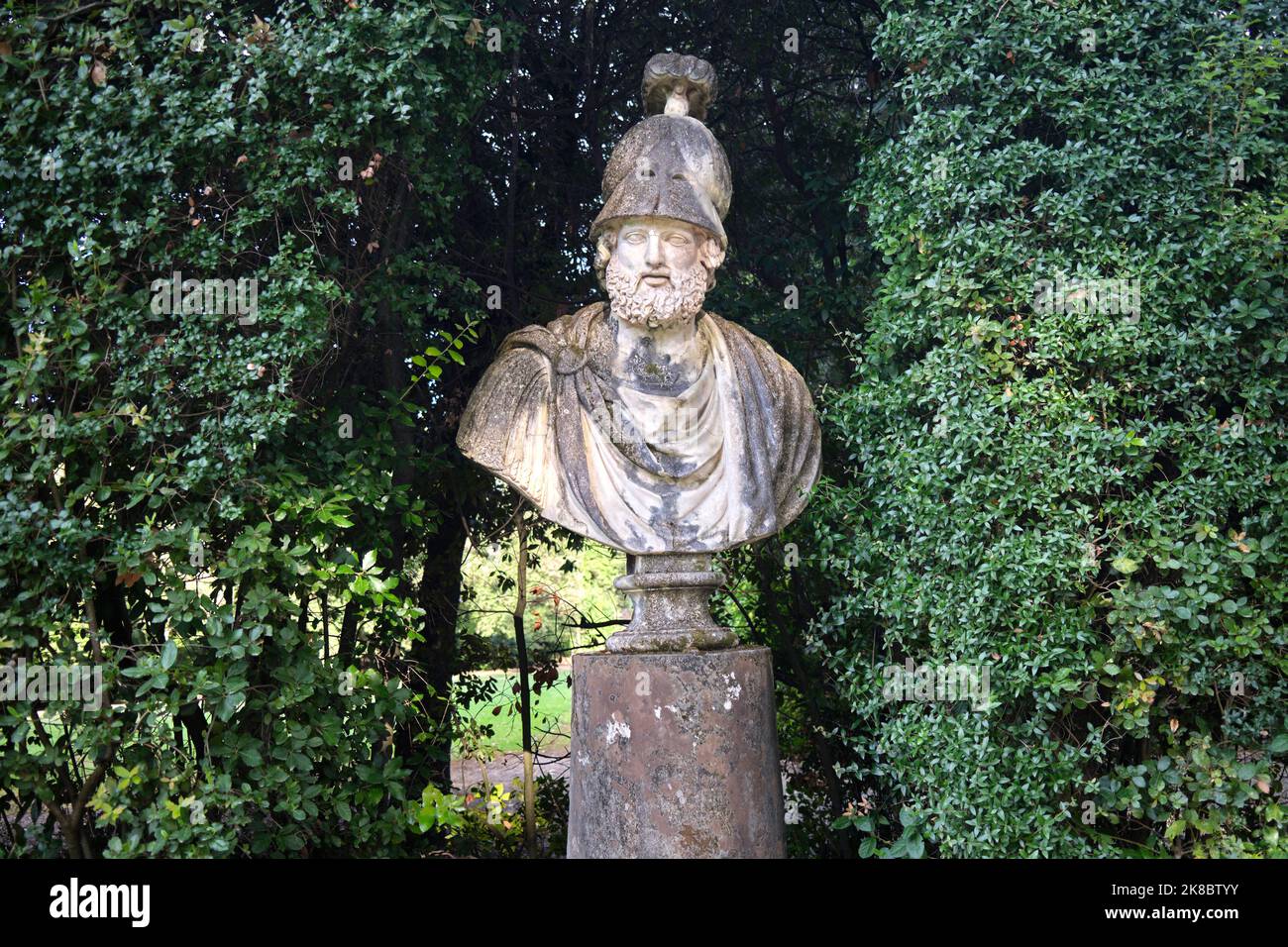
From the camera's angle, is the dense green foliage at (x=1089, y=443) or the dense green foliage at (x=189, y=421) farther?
the dense green foliage at (x=1089, y=443)

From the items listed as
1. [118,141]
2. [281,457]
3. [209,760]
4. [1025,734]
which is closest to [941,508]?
[1025,734]

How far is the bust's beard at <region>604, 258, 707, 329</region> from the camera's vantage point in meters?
4.80

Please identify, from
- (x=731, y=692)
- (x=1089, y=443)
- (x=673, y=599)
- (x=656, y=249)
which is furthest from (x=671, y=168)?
(x=731, y=692)

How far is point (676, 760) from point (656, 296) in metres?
1.75

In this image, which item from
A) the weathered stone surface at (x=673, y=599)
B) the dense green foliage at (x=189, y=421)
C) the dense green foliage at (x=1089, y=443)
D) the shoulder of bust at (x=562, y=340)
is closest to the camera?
the dense green foliage at (x=189, y=421)

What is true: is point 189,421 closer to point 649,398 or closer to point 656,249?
point 649,398

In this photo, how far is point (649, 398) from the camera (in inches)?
193

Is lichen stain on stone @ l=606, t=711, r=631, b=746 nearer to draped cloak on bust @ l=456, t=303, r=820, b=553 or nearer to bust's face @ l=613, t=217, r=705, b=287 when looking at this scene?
draped cloak on bust @ l=456, t=303, r=820, b=553

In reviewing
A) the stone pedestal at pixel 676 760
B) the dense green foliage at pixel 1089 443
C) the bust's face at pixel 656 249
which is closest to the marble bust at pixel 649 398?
the bust's face at pixel 656 249

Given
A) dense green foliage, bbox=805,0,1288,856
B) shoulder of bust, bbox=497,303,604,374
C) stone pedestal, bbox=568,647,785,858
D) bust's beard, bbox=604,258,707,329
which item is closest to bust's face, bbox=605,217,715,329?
bust's beard, bbox=604,258,707,329

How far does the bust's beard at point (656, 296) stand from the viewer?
15.7ft

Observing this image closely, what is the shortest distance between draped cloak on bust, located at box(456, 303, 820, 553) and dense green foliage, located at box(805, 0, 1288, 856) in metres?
0.54

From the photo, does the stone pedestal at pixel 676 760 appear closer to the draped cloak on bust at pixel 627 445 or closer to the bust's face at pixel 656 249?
the draped cloak on bust at pixel 627 445

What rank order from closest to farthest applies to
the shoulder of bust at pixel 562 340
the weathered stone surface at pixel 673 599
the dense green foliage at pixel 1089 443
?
the dense green foliage at pixel 1089 443
the weathered stone surface at pixel 673 599
the shoulder of bust at pixel 562 340
